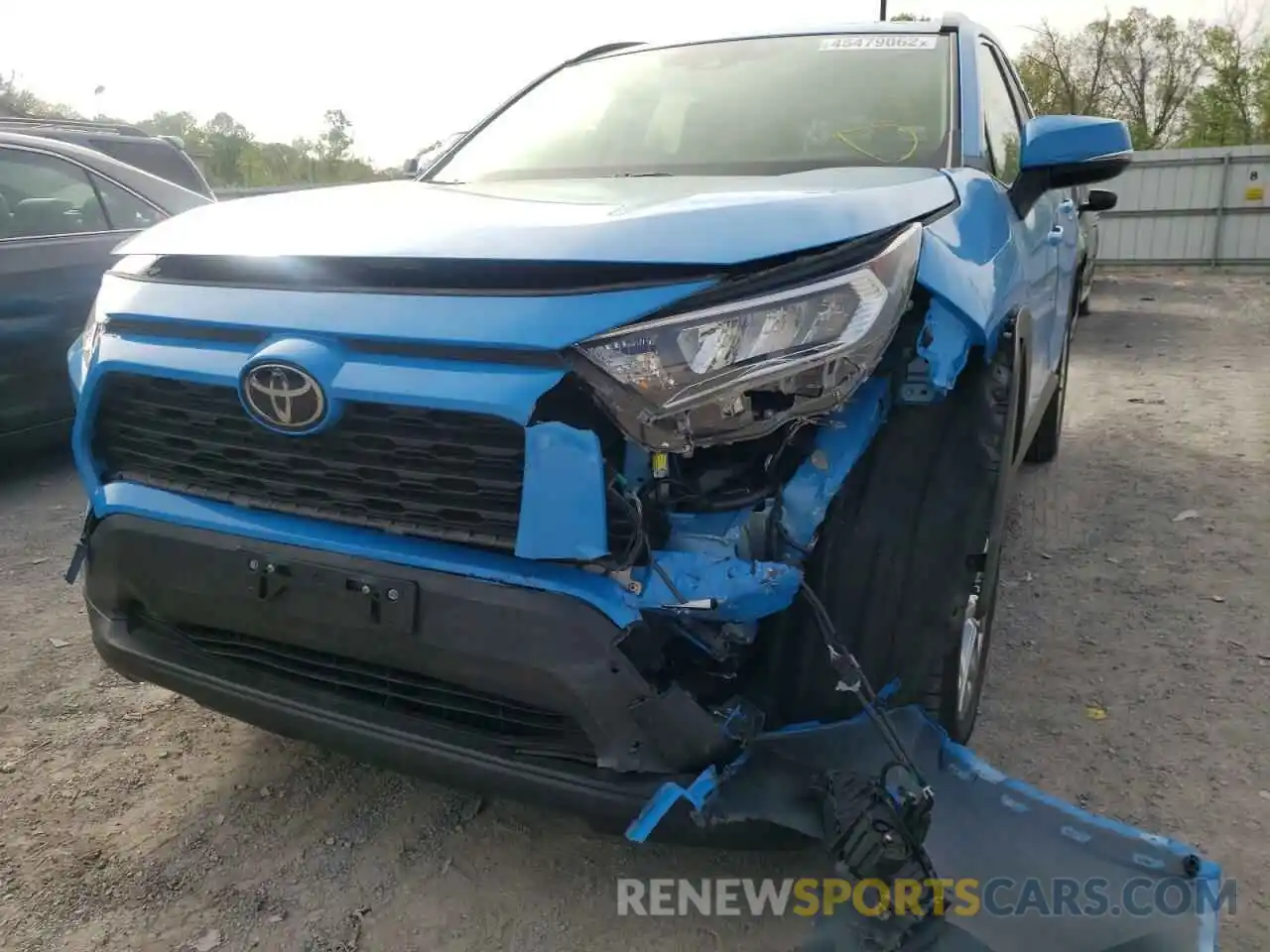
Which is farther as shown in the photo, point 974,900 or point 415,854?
point 415,854

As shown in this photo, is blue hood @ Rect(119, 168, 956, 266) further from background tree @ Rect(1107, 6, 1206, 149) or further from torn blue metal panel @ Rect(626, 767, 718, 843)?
background tree @ Rect(1107, 6, 1206, 149)

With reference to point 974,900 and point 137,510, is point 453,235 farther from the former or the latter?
point 974,900

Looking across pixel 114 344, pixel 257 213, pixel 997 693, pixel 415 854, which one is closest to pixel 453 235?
pixel 257 213

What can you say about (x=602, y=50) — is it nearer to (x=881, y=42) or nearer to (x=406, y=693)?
(x=881, y=42)

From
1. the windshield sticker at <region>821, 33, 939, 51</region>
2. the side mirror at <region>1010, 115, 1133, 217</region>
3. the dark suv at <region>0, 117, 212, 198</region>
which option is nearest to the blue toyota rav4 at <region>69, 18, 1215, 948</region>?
the side mirror at <region>1010, 115, 1133, 217</region>

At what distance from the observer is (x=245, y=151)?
80.2 feet

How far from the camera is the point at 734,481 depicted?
1705mm

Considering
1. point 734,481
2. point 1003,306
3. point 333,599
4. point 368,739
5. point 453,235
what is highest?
point 453,235

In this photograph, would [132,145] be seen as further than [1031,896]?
Yes

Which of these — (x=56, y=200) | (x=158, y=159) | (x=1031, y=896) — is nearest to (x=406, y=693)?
(x=1031, y=896)

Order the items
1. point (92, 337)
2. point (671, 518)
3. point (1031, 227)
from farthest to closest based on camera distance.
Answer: point (1031, 227) < point (92, 337) < point (671, 518)

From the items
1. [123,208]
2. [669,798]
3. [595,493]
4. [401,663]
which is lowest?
[669,798]

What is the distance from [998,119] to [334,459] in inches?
95.1

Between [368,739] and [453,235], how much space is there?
37.2 inches
